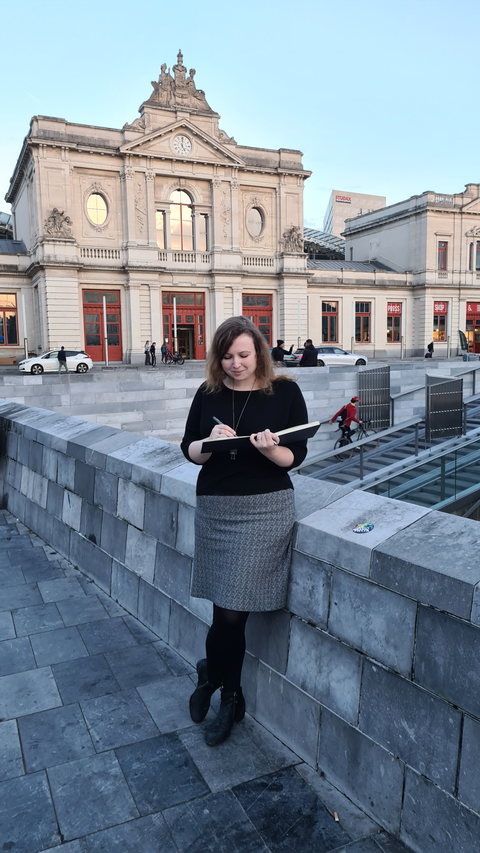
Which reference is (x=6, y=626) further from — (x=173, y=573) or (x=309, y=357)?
(x=309, y=357)

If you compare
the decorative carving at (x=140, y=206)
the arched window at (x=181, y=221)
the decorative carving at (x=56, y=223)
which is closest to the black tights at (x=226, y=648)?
the decorative carving at (x=56, y=223)

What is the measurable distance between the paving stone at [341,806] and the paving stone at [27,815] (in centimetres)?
112

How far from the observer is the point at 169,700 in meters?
3.50

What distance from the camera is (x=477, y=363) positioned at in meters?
25.6

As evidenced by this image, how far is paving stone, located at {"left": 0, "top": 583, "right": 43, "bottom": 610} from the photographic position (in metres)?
4.87

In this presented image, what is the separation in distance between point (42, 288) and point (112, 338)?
499cm

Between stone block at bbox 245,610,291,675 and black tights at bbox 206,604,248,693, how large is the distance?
0.16 metres

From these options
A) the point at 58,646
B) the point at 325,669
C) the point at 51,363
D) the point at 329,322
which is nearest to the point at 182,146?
the point at 329,322

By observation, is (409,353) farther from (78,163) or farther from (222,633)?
(222,633)

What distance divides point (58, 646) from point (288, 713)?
1.81 metres

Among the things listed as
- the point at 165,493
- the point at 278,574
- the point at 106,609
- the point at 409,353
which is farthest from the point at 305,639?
the point at 409,353

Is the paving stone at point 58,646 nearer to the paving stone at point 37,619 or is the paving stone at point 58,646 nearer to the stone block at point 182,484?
the paving stone at point 37,619

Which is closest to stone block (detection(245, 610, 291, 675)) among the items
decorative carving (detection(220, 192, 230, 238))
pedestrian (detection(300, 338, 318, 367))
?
pedestrian (detection(300, 338, 318, 367))

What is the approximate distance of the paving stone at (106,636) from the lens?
13.6ft
